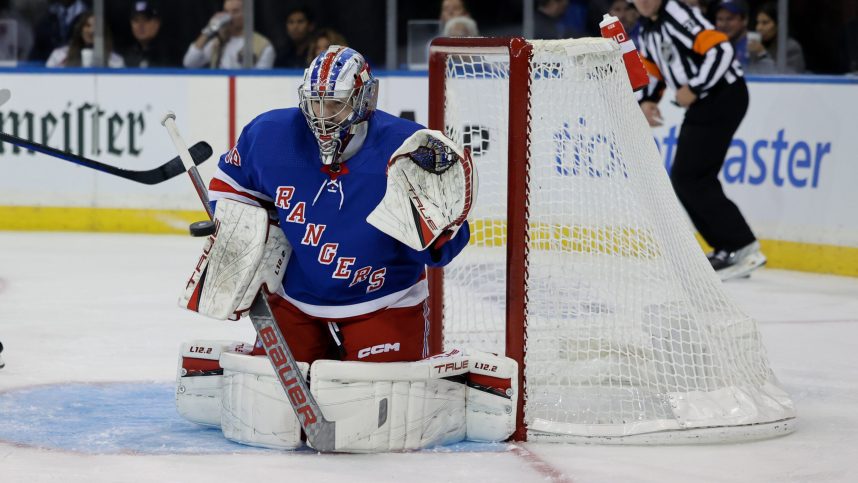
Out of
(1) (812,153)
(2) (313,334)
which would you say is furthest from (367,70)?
(1) (812,153)

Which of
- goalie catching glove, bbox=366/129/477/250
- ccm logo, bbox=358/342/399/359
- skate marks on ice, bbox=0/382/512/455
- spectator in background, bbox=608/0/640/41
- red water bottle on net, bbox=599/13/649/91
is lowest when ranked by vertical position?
skate marks on ice, bbox=0/382/512/455

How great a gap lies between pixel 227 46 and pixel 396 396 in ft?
15.0

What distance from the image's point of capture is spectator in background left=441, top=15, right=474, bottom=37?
6926mm

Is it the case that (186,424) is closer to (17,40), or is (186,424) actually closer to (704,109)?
(704,109)

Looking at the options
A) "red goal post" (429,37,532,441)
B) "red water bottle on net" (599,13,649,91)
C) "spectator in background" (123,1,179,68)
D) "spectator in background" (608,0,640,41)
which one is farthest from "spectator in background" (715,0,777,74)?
"red goal post" (429,37,532,441)

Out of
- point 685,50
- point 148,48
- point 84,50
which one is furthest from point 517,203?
point 84,50

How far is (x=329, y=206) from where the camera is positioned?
2.88m

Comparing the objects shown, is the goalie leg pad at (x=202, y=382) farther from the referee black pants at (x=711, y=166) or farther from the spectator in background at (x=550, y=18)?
the spectator in background at (x=550, y=18)

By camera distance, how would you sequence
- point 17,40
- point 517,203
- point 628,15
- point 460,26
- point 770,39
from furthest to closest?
point 17,40 → point 460,26 → point 628,15 → point 770,39 → point 517,203

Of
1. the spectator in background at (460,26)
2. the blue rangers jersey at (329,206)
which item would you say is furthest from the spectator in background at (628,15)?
the blue rangers jersey at (329,206)

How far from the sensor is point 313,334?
3.03 meters

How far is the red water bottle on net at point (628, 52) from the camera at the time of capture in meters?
3.33

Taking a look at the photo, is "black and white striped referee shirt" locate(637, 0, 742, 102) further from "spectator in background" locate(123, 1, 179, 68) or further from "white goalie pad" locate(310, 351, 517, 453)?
"white goalie pad" locate(310, 351, 517, 453)

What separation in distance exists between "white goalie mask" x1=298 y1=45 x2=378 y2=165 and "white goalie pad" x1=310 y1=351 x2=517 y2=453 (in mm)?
436
